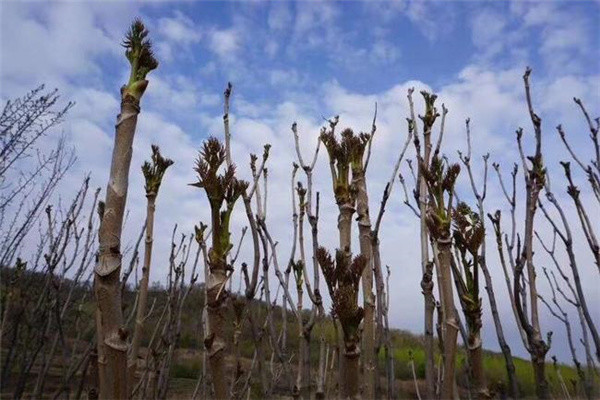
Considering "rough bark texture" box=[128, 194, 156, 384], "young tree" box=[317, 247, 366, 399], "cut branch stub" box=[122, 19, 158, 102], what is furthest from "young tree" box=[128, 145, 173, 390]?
"young tree" box=[317, 247, 366, 399]

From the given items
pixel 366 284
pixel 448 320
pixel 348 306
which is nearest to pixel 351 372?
pixel 348 306

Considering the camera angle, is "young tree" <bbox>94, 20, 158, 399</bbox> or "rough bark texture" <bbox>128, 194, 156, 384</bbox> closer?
"young tree" <bbox>94, 20, 158, 399</bbox>

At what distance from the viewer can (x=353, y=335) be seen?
134cm

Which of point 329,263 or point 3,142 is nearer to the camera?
point 329,263

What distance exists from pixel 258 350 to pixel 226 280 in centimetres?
65

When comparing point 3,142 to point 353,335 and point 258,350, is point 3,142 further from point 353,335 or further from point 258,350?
point 353,335

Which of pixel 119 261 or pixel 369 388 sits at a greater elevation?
pixel 119 261

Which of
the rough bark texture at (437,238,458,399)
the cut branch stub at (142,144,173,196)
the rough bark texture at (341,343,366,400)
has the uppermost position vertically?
the cut branch stub at (142,144,173,196)

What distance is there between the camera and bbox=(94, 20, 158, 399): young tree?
4.08 ft

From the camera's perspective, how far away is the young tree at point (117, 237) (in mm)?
1244

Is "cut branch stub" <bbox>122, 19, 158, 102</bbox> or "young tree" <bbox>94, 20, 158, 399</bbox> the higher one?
"cut branch stub" <bbox>122, 19, 158, 102</bbox>

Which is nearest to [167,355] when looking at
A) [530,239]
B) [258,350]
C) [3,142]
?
[258,350]

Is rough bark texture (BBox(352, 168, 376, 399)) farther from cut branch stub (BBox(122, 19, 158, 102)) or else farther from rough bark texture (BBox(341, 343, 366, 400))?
cut branch stub (BBox(122, 19, 158, 102))

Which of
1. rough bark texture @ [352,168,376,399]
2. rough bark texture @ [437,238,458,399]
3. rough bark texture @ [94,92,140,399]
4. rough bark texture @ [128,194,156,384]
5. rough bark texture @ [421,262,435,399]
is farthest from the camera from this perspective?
rough bark texture @ [128,194,156,384]
